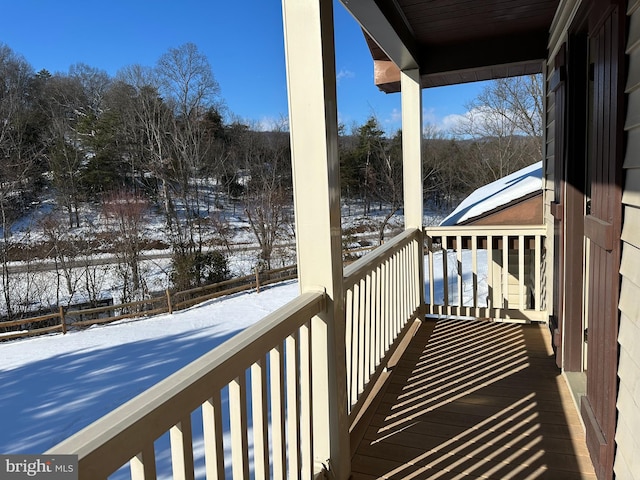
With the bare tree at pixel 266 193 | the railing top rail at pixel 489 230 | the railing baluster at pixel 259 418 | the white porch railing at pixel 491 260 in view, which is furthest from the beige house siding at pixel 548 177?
the bare tree at pixel 266 193

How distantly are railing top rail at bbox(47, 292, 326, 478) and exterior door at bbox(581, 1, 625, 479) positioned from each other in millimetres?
1208

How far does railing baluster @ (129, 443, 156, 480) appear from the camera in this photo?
789mm

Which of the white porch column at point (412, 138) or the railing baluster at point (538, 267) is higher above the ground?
the white porch column at point (412, 138)

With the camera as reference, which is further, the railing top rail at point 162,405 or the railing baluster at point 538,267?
the railing baluster at point 538,267

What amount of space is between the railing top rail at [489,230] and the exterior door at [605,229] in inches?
74.1

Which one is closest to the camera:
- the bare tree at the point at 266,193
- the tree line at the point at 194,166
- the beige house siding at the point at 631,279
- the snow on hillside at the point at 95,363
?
the beige house siding at the point at 631,279

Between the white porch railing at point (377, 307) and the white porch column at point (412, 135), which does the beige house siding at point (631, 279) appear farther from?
the white porch column at point (412, 135)

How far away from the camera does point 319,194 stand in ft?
5.57

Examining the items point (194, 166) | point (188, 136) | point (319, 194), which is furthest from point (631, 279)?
point (188, 136)

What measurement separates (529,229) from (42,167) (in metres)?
14.5

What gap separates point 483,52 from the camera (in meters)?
3.68

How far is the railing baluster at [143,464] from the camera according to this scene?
79 centimetres

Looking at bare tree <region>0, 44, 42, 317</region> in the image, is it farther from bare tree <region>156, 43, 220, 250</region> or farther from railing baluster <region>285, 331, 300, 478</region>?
bare tree <region>156, 43, 220, 250</region>

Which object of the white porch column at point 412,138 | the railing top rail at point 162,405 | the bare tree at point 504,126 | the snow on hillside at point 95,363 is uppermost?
the bare tree at point 504,126
